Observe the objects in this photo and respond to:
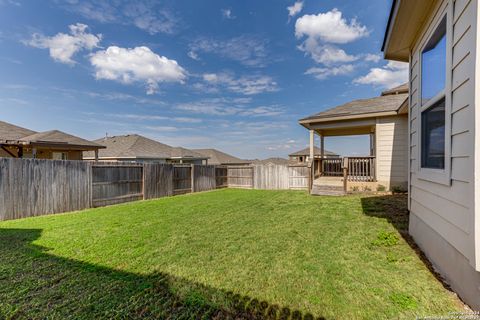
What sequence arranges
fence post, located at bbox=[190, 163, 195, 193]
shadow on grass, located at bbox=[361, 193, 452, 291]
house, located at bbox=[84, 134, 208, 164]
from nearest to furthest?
shadow on grass, located at bbox=[361, 193, 452, 291]
fence post, located at bbox=[190, 163, 195, 193]
house, located at bbox=[84, 134, 208, 164]

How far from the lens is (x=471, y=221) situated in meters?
1.81

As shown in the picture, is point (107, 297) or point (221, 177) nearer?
point (107, 297)

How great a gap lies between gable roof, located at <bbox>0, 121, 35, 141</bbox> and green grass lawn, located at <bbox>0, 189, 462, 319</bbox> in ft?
30.5

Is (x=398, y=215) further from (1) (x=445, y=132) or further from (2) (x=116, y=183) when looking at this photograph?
(2) (x=116, y=183)

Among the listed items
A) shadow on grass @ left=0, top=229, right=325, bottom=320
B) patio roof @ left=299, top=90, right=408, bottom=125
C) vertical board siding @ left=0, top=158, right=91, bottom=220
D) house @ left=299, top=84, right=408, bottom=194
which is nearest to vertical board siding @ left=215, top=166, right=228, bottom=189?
patio roof @ left=299, top=90, right=408, bottom=125

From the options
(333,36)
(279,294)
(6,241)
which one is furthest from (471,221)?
(333,36)

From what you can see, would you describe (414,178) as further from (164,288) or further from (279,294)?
(164,288)

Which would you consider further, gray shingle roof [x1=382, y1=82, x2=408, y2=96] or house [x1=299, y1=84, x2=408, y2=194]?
gray shingle roof [x1=382, y1=82, x2=408, y2=96]

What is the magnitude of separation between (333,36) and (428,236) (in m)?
11.2

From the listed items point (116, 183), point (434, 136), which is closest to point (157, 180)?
point (116, 183)

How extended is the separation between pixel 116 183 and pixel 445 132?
389 inches

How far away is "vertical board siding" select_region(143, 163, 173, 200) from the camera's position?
33.1ft

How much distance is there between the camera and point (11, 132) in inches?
478

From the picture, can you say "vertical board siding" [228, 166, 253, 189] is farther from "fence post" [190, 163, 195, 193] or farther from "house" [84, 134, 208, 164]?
"house" [84, 134, 208, 164]
